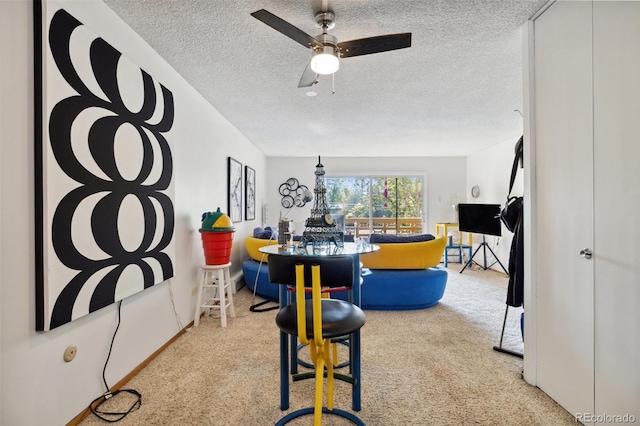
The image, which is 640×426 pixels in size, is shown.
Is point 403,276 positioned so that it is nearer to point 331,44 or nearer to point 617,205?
point 617,205

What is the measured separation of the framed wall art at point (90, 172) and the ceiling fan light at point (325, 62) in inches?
47.7

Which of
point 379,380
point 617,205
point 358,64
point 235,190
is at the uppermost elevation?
point 358,64

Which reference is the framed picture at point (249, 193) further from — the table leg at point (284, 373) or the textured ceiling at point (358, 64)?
the table leg at point (284, 373)

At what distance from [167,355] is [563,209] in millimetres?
2868

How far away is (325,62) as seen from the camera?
1840mm

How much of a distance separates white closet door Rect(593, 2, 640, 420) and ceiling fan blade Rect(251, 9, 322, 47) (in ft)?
4.67

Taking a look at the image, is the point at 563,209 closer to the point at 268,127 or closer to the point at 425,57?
the point at 425,57

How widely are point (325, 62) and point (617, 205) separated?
162 cm

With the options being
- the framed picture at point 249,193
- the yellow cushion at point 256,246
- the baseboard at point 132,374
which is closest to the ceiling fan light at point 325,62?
the baseboard at point 132,374

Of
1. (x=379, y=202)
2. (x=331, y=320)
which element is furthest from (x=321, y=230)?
(x=379, y=202)

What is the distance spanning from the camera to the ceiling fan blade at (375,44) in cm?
173

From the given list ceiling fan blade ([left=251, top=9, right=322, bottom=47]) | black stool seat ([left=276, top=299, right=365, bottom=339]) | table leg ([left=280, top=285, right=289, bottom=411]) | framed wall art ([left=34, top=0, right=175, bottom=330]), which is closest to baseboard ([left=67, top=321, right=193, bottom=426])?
framed wall art ([left=34, top=0, right=175, bottom=330])

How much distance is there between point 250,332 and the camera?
2.91m

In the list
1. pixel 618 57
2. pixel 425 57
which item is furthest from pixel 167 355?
pixel 618 57
